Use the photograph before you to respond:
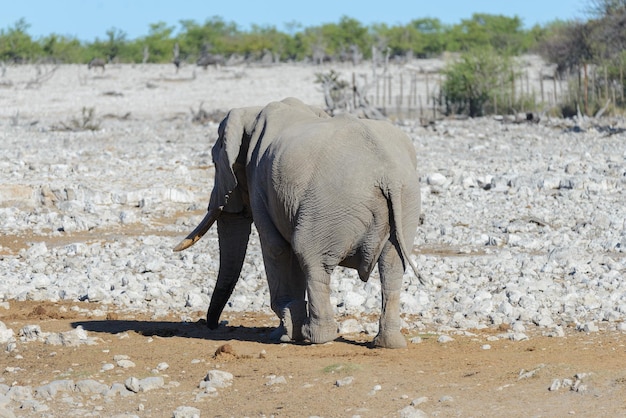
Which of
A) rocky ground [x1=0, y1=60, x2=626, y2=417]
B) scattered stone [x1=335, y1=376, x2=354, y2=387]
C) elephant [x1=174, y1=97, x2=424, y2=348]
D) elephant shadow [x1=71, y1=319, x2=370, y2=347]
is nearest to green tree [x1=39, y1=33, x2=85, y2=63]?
rocky ground [x1=0, y1=60, x2=626, y2=417]

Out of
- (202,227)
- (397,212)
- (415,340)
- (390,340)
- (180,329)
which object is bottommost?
(180,329)

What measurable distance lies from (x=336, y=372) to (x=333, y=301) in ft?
8.16

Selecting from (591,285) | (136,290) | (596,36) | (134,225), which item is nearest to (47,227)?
(134,225)

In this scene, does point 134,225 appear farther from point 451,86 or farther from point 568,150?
point 451,86

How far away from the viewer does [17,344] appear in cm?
737

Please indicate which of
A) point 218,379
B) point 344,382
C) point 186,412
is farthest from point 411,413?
point 218,379

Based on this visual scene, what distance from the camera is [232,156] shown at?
7488mm

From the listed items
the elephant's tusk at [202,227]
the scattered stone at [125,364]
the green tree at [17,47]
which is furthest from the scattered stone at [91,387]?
the green tree at [17,47]

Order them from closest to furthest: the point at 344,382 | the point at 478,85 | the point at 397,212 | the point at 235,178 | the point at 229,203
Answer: the point at 344,382 → the point at 397,212 → the point at 235,178 → the point at 229,203 → the point at 478,85

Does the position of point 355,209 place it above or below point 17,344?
above

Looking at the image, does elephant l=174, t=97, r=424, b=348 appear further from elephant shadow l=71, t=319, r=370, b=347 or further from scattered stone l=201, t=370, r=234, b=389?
scattered stone l=201, t=370, r=234, b=389

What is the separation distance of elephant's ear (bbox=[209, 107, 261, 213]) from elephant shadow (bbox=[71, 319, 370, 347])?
844 millimetres

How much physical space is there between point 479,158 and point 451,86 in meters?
12.6

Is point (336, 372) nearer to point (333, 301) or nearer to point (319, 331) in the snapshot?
point (319, 331)
